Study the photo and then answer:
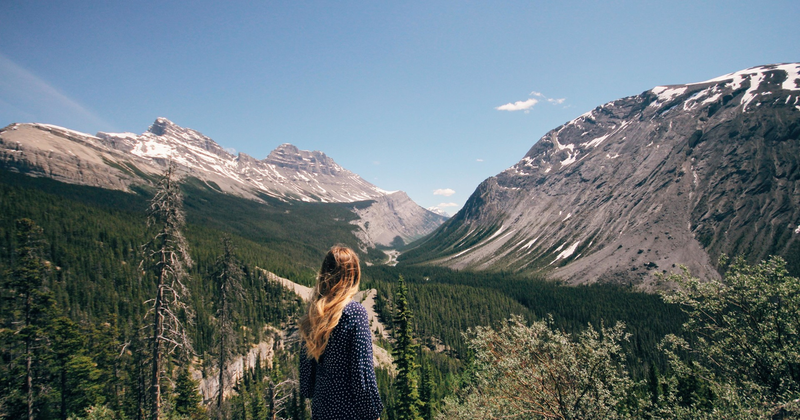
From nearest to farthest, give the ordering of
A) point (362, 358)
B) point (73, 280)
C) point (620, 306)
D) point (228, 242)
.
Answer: point (362, 358)
point (228, 242)
point (73, 280)
point (620, 306)

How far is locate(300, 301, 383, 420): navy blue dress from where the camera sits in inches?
140

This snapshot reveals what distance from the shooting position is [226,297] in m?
24.2

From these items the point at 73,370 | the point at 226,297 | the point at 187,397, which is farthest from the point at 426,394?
the point at 73,370

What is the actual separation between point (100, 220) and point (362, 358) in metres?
127

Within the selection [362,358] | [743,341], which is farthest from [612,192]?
[362,358]

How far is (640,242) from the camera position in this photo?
481 ft

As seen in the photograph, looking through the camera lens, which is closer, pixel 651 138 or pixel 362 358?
pixel 362 358

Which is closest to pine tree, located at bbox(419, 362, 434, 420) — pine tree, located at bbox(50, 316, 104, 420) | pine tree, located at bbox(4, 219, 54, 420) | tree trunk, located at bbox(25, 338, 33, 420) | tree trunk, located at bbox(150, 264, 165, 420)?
tree trunk, located at bbox(150, 264, 165, 420)

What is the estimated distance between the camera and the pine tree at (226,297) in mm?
23578

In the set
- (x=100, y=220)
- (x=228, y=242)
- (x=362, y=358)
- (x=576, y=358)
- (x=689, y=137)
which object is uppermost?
(x=689, y=137)

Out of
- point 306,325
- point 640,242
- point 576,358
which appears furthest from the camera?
point 640,242

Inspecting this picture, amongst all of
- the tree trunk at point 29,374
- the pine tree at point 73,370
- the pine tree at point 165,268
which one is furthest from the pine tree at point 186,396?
the pine tree at point 165,268

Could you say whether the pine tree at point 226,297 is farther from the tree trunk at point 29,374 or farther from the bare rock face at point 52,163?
the bare rock face at point 52,163

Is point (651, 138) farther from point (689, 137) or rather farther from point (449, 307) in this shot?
point (449, 307)
